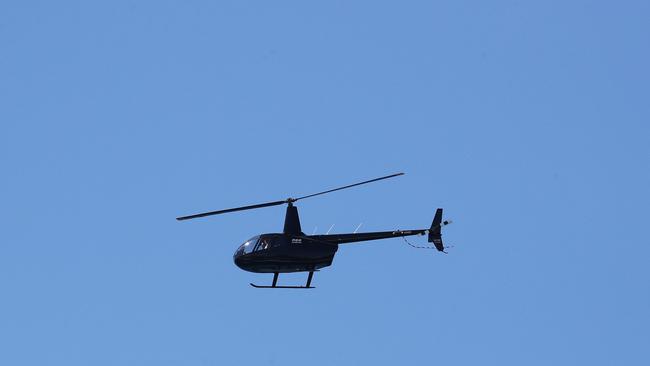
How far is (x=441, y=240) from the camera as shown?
249 ft

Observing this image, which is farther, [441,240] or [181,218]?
[441,240]

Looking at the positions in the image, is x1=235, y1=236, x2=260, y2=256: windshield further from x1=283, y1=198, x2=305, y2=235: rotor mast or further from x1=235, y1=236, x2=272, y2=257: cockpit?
x1=283, y1=198, x2=305, y2=235: rotor mast

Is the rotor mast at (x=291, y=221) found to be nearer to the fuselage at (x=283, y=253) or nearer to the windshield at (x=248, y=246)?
the fuselage at (x=283, y=253)

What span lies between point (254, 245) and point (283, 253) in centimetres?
223

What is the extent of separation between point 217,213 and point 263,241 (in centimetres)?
452

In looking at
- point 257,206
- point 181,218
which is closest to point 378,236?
point 257,206

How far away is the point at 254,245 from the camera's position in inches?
2832

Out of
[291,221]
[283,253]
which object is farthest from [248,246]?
[291,221]

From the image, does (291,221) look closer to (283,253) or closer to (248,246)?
(283,253)

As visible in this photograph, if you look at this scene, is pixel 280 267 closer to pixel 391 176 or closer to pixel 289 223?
pixel 289 223

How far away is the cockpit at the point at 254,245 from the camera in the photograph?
71.5 meters

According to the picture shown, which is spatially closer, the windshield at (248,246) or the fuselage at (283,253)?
the fuselage at (283,253)

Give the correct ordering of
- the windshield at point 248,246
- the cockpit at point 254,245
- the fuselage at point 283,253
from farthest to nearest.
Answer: the windshield at point 248,246 → the cockpit at point 254,245 → the fuselage at point 283,253

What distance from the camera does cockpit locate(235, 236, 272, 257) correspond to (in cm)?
7150
